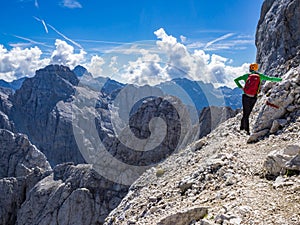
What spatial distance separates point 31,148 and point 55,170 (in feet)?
141

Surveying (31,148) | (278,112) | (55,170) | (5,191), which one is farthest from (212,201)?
(31,148)

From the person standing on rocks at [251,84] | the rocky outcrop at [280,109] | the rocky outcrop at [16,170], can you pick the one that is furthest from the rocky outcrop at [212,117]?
the rocky outcrop at [16,170]

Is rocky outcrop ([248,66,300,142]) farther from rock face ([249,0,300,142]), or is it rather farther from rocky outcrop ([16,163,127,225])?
rocky outcrop ([16,163,127,225])

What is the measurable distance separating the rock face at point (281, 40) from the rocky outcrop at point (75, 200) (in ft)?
104

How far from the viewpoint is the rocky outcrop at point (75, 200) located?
48.4 m

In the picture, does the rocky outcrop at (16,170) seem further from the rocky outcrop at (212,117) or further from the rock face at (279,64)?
the rock face at (279,64)

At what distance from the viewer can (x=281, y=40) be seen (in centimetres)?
2494

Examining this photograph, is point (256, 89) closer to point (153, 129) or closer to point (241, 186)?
point (241, 186)

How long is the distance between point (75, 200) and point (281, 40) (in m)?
39.1

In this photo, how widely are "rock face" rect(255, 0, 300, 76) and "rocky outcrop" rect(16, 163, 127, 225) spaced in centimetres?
3183

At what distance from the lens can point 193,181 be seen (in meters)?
12.0

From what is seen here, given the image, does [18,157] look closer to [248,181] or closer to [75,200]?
[75,200]

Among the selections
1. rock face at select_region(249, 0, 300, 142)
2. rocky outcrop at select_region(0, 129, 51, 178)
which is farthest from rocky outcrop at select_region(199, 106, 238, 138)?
rocky outcrop at select_region(0, 129, 51, 178)

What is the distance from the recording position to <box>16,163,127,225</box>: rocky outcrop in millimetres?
48406
